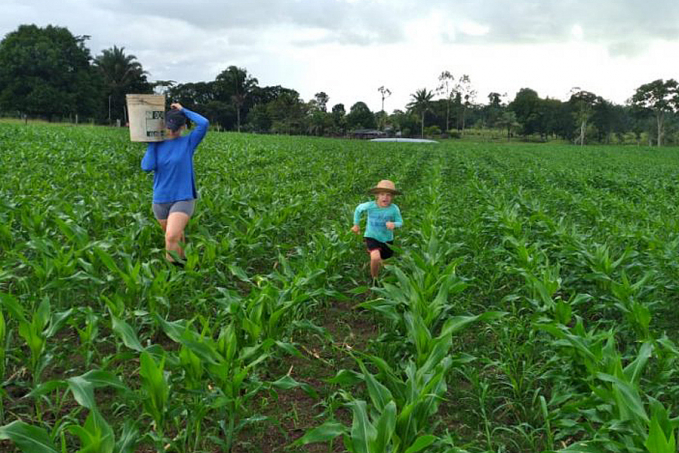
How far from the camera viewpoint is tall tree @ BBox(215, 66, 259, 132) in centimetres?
8588

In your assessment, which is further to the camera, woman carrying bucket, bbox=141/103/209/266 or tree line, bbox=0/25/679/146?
tree line, bbox=0/25/679/146

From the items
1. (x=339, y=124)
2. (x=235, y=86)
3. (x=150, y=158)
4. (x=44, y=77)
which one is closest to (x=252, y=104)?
(x=235, y=86)

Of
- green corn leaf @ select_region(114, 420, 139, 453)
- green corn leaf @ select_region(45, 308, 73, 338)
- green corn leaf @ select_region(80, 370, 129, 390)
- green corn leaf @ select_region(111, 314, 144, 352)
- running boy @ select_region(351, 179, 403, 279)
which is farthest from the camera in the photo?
running boy @ select_region(351, 179, 403, 279)

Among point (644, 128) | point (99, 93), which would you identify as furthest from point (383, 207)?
point (644, 128)

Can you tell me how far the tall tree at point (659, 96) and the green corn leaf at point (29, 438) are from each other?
81887mm

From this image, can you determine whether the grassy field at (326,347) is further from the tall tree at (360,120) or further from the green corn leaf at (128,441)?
the tall tree at (360,120)

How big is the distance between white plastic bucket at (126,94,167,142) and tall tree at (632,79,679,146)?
79.8 m

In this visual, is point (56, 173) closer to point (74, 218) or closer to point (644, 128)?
point (74, 218)

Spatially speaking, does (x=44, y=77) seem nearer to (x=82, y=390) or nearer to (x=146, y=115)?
(x=146, y=115)

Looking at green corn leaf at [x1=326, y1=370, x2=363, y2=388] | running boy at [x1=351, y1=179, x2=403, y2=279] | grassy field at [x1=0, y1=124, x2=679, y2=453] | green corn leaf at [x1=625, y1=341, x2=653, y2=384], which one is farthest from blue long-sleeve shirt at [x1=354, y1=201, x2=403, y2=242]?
green corn leaf at [x1=625, y1=341, x2=653, y2=384]

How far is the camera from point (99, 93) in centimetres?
A: 6375

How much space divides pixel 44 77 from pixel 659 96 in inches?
3252

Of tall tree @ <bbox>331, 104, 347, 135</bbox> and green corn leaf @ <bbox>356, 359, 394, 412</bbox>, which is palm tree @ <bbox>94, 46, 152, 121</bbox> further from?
green corn leaf @ <bbox>356, 359, 394, 412</bbox>

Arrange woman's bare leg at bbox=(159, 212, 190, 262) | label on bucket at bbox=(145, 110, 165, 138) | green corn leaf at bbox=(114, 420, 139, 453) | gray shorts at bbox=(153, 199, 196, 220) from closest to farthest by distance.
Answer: green corn leaf at bbox=(114, 420, 139, 453), label on bucket at bbox=(145, 110, 165, 138), woman's bare leg at bbox=(159, 212, 190, 262), gray shorts at bbox=(153, 199, 196, 220)
